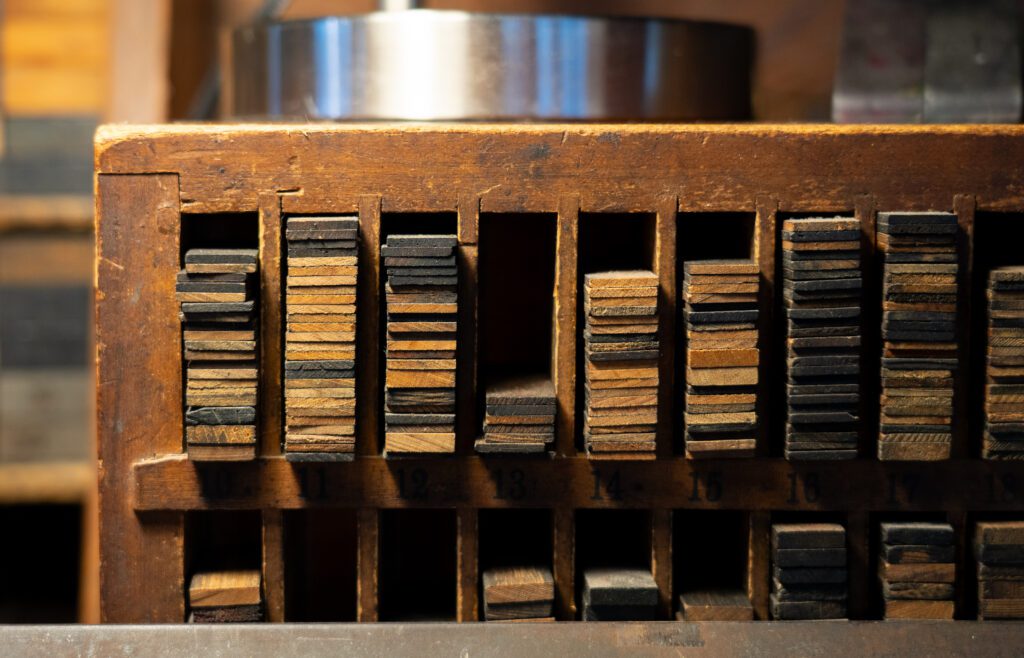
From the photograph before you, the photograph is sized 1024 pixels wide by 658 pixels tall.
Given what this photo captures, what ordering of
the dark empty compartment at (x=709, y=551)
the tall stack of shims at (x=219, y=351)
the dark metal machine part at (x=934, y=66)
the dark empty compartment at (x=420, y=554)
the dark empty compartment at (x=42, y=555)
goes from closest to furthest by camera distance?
the tall stack of shims at (x=219, y=351) < the dark empty compartment at (x=709, y=551) < the dark empty compartment at (x=420, y=554) < the dark metal machine part at (x=934, y=66) < the dark empty compartment at (x=42, y=555)

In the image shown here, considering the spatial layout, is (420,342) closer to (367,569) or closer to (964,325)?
(367,569)

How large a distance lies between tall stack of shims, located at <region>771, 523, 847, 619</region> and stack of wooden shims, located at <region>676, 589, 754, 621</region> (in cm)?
3

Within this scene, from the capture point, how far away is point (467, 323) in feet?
3.73

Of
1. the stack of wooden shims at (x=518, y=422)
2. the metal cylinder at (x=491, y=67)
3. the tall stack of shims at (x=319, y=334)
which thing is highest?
the metal cylinder at (x=491, y=67)

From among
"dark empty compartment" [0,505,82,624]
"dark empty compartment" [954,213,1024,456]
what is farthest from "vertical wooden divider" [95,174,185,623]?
"dark empty compartment" [0,505,82,624]

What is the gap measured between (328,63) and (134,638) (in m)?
0.66

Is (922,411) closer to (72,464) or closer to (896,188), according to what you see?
(896,188)

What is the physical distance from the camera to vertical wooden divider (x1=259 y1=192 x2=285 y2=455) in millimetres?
1118

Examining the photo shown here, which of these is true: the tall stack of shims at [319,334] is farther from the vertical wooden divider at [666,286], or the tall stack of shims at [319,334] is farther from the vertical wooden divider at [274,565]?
the vertical wooden divider at [666,286]

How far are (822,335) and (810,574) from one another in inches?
9.5

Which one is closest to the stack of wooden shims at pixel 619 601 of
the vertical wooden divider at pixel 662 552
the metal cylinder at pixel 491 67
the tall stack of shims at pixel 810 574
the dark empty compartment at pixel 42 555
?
the vertical wooden divider at pixel 662 552

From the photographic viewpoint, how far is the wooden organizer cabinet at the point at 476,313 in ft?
3.67

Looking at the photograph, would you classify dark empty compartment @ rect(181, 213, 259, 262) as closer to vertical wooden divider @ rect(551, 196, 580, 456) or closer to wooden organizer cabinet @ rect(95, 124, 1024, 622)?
wooden organizer cabinet @ rect(95, 124, 1024, 622)

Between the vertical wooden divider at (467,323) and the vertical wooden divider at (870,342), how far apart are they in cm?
39
